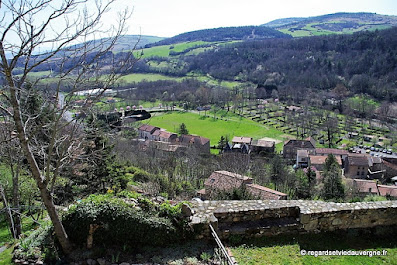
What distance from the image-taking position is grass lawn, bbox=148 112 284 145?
216ft

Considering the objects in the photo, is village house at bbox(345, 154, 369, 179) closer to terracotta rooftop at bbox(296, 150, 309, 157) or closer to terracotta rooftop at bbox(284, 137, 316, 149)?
terracotta rooftop at bbox(296, 150, 309, 157)

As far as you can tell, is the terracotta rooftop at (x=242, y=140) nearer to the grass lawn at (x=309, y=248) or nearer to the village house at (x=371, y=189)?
the village house at (x=371, y=189)

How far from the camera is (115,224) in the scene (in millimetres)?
7520

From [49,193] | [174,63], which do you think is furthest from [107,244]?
[174,63]

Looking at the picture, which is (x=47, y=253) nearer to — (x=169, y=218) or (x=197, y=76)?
(x=169, y=218)

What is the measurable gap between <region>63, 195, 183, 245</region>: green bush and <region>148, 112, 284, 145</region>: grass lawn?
5374cm

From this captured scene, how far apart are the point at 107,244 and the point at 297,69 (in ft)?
435

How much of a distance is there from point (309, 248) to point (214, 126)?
64066mm

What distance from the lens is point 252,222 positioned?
340 inches

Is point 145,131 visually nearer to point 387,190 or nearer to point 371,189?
point 371,189

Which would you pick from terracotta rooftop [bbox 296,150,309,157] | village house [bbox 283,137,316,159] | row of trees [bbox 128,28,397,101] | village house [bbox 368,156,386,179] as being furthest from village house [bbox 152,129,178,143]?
row of trees [bbox 128,28,397,101]

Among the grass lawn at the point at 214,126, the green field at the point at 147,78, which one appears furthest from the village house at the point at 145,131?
the green field at the point at 147,78

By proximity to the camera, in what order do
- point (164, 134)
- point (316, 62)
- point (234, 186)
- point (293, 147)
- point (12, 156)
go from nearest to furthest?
point (12, 156) → point (234, 186) → point (293, 147) → point (164, 134) → point (316, 62)

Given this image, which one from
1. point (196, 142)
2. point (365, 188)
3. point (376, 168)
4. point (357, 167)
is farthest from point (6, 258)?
point (376, 168)
